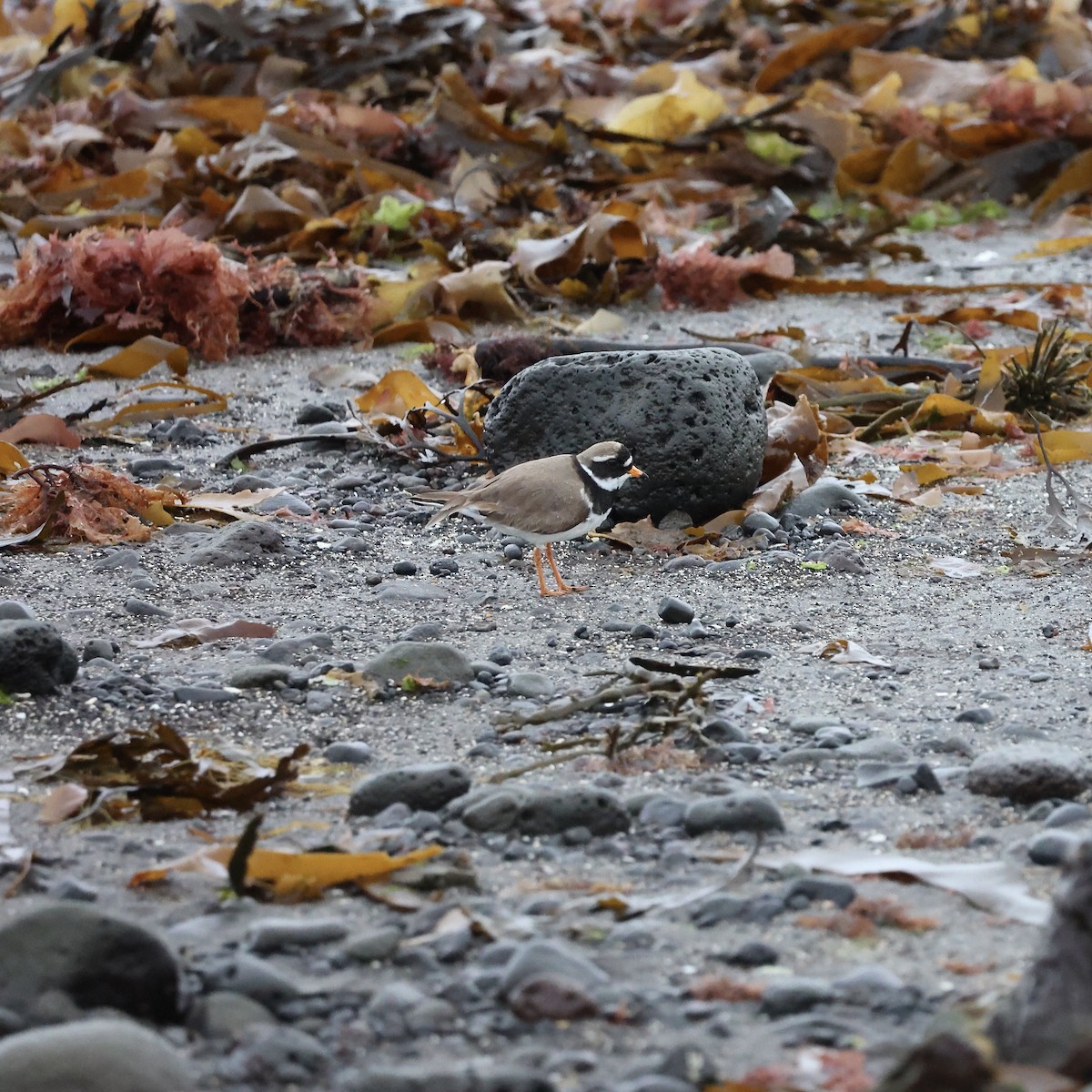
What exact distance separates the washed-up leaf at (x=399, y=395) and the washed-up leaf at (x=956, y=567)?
6.37 ft

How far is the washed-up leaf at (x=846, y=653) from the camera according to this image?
3285 millimetres

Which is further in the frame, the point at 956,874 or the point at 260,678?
the point at 260,678

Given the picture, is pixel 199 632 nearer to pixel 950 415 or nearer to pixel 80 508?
pixel 80 508

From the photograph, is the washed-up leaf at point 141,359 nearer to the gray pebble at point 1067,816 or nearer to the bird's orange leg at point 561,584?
the bird's orange leg at point 561,584

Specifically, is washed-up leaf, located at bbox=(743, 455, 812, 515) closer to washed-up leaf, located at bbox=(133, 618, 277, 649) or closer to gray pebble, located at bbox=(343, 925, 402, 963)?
washed-up leaf, located at bbox=(133, 618, 277, 649)

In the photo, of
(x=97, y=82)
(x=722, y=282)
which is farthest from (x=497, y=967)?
(x=97, y=82)

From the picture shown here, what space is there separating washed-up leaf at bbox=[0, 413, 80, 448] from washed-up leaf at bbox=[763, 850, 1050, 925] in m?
3.43

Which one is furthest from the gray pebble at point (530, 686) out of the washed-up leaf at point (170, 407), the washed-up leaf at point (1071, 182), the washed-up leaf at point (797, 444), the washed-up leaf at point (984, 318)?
the washed-up leaf at point (1071, 182)

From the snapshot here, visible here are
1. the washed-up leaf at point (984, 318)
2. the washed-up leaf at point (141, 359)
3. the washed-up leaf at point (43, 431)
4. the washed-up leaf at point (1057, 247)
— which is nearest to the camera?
the washed-up leaf at point (43, 431)

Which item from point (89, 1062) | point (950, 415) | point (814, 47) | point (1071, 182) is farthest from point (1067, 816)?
point (814, 47)

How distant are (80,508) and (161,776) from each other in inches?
67.8

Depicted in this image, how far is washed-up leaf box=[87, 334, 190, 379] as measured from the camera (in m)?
5.73

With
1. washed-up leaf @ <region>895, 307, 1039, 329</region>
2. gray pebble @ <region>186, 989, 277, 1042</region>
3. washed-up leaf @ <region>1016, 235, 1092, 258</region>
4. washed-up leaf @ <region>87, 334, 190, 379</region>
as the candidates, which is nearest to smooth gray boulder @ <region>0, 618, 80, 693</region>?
gray pebble @ <region>186, 989, 277, 1042</region>

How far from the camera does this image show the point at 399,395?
5215 millimetres
